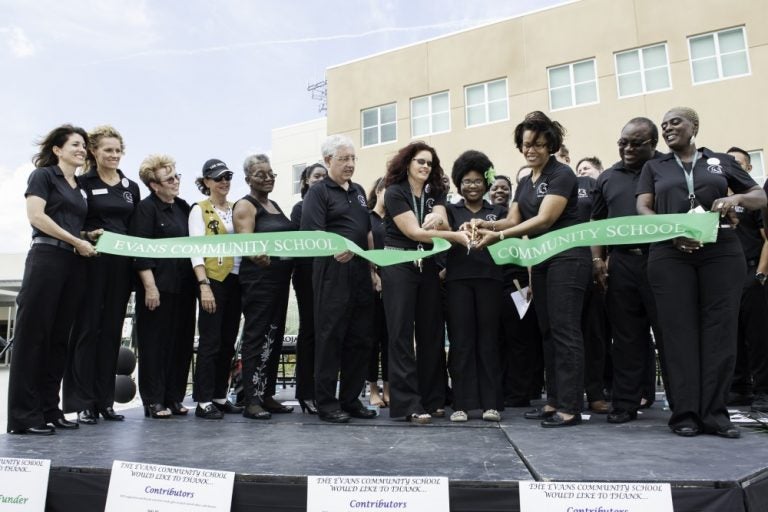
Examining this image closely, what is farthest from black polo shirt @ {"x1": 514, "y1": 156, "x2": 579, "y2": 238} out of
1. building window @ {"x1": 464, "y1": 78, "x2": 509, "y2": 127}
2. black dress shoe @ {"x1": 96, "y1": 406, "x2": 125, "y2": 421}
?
building window @ {"x1": 464, "y1": 78, "x2": 509, "y2": 127}

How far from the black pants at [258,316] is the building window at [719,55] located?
13310 millimetres

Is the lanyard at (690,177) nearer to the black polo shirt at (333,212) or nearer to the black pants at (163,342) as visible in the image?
the black polo shirt at (333,212)

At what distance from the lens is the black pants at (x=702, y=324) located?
2930mm

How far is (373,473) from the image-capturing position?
2102 millimetres

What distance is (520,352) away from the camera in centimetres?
466

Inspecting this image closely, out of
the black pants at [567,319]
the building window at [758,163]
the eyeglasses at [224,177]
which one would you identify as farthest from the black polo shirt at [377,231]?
the building window at [758,163]

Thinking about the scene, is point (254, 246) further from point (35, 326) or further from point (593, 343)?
point (593, 343)

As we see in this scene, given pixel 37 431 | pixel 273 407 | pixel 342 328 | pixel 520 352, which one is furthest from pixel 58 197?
pixel 520 352

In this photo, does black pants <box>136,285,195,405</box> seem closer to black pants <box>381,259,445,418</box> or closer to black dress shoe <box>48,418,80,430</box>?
black dress shoe <box>48,418,80,430</box>

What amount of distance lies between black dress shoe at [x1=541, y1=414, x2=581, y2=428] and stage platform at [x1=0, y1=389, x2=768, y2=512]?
2.4 inches

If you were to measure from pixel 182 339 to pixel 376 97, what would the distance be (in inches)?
575

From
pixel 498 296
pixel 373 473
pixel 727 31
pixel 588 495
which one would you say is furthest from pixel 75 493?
pixel 727 31

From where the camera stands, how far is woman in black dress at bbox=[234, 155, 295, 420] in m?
Result: 3.97

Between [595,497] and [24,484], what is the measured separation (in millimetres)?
2182
